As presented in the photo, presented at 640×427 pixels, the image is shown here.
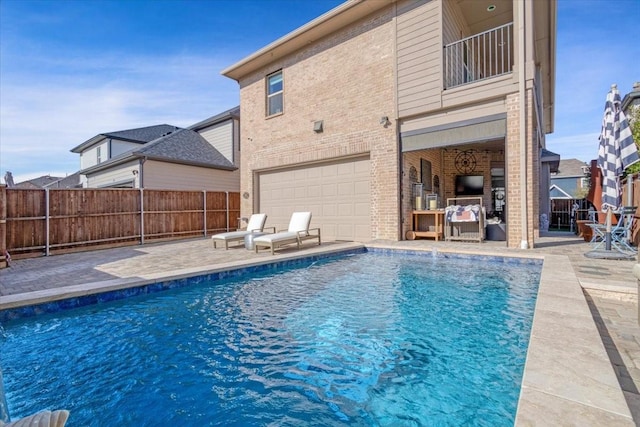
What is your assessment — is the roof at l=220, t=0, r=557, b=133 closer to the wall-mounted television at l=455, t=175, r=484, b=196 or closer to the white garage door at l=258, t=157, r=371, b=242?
the white garage door at l=258, t=157, r=371, b=242

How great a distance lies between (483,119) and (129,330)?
26.2ft

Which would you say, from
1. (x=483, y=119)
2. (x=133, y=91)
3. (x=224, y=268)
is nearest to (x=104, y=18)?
(x=133, y=91)

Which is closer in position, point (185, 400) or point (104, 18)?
point (185, 400)

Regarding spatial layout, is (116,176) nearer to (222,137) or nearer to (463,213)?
(222,137)

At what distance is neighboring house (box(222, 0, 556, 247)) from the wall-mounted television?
16cm

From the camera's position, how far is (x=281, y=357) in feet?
8.87

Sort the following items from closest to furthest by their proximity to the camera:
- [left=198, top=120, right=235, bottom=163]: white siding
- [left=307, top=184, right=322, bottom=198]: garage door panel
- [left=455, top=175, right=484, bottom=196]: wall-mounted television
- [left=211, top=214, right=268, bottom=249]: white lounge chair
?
[left=211, top=214, right=268, bottom=249]: white lounge chair
[left=307, top=184, right=322, bottom=198]: garage door panel
[left=455, top=175, right=484, bottom=196]: wall-mounted television
[left=198, top=120, right=235, bottom=163]: white siding

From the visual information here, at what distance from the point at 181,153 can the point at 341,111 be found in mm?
8785

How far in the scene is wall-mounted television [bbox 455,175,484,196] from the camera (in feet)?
40.5

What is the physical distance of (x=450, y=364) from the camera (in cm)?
251

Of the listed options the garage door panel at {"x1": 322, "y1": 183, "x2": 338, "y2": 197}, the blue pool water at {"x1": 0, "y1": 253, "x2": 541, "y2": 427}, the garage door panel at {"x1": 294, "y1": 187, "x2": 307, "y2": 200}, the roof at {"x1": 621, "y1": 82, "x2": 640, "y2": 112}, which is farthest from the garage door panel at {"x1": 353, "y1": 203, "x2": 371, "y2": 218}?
the roof at {"x1": 621, "y1": 82, "x2": 640, "y2": 112}

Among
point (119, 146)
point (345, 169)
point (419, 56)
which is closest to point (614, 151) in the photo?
point (419, 56)

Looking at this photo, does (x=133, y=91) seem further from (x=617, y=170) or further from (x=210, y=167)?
(x=617, y=170)

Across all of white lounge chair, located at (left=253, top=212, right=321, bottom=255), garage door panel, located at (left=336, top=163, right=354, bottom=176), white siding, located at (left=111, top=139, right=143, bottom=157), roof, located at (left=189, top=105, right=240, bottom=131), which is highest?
roof, located at (left=189, top=105, right=240, bottom=131)
